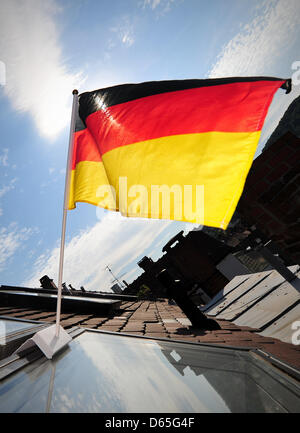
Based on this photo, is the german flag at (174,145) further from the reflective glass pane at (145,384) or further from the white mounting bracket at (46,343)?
the white mounting bracket at (46,343)

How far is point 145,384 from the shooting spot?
4.15 feet

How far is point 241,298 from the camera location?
491cm

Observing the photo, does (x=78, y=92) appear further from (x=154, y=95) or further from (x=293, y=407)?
(x=293, y=407)

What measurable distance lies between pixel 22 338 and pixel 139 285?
71.6 ft

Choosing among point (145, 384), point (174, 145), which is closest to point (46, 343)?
point (145, 384)

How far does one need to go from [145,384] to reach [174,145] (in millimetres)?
2154

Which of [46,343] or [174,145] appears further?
[174,145]

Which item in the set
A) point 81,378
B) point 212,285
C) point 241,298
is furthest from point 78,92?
point 212,285

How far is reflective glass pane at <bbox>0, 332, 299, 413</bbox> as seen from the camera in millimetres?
1026

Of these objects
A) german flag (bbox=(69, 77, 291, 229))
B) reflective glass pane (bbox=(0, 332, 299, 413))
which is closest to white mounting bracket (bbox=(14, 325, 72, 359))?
reflective glass pane (bbox=(0, 332, 299, 413))

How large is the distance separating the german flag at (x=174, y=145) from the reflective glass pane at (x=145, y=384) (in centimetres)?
115

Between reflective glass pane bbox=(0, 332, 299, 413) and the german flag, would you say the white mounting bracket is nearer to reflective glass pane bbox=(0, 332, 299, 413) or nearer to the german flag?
reflective glass pane bbox=(0, 332, 299, 413)

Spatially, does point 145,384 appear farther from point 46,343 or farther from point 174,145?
point 174,145

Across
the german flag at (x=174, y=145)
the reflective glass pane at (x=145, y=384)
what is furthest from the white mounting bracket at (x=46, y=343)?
the german flag at (x=174, y=145)
